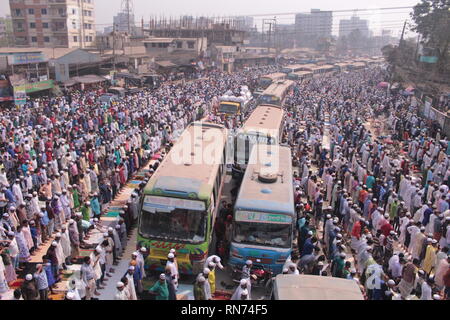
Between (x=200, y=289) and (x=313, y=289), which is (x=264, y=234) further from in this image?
(x=313, y=289)

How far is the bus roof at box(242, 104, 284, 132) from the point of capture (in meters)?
17.1

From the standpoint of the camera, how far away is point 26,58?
2969cm

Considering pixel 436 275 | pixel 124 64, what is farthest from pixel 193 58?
pixel 436 275

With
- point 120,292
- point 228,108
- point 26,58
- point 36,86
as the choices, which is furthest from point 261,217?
point 26,58

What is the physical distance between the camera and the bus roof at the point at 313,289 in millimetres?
6348

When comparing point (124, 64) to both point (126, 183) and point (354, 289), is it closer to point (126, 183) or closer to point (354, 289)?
point (126, 183)

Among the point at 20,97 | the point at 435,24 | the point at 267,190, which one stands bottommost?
the point at 267,190

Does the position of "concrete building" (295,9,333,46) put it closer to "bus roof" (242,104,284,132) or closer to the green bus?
"bus roof" (242,104,284,132)

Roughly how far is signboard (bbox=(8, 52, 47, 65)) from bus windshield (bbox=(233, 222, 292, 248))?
86.4 feet

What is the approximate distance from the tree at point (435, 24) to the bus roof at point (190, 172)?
1598 inches

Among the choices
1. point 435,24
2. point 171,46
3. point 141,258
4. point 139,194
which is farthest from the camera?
point 171,46

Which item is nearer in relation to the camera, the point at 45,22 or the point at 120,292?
the point at 120,292

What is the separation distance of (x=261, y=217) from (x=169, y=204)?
2.19 meters
